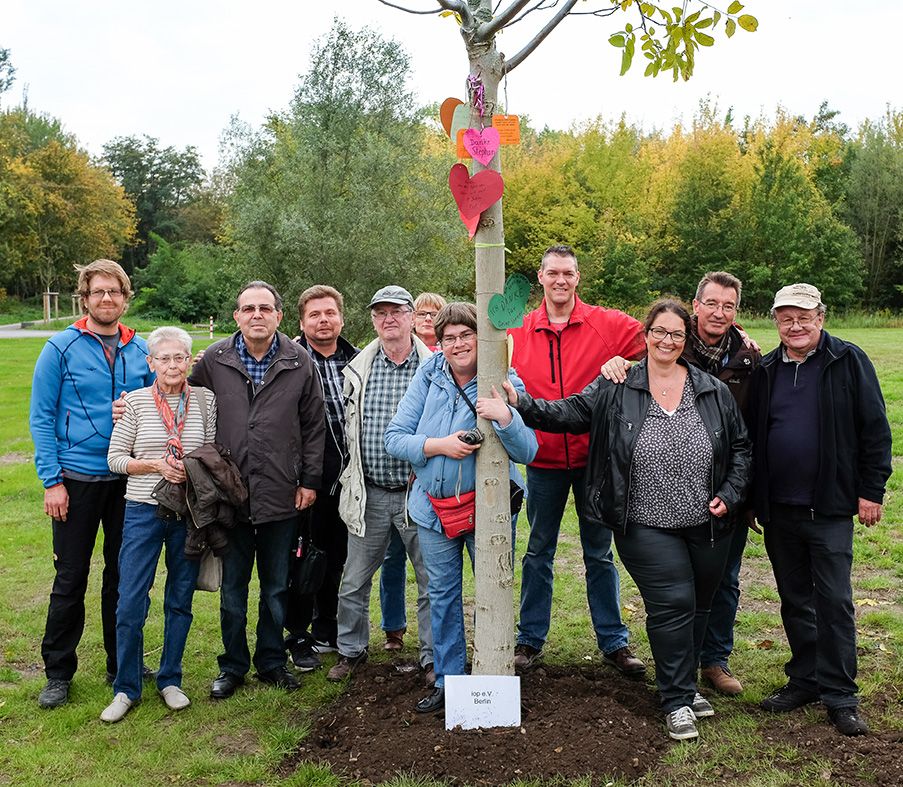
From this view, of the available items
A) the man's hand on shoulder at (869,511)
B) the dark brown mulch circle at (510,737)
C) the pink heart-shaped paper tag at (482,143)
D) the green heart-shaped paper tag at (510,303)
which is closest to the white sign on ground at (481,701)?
the dark brown mulch circle at (510,737)

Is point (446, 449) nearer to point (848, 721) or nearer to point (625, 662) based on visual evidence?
point (625, 662)

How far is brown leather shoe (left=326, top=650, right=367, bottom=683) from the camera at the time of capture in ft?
15.6

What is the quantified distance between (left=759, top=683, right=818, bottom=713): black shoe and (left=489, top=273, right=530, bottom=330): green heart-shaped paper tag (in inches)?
94.5

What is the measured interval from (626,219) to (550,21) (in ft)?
120

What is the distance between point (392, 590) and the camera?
5.21 meters

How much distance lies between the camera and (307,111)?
79.2ft

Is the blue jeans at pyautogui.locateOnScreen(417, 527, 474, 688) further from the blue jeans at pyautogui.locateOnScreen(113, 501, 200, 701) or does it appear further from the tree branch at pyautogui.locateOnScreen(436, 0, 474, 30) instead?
the tree branch at pyautogui.locateOnScreen(436, 0, 474, 30)

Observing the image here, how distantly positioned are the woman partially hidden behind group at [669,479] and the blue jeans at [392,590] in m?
1.56

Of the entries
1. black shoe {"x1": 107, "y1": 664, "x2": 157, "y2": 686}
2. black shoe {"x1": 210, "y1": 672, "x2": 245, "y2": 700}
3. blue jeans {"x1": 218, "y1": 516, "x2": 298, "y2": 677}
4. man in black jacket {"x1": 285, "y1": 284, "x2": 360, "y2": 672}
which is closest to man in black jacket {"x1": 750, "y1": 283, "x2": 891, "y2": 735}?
man in black jacket {"x1": 285, "y1": 284, "x2": 360, "y2": 672}

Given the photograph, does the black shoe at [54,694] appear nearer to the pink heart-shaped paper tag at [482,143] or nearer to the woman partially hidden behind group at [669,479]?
the woman partially hidden behind group at [669,479]

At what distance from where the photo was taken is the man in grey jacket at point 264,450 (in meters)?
4.44

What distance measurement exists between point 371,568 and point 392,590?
0.50m

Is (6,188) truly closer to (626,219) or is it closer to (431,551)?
(626,219)

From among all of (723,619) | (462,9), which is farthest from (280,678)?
(462,9)
